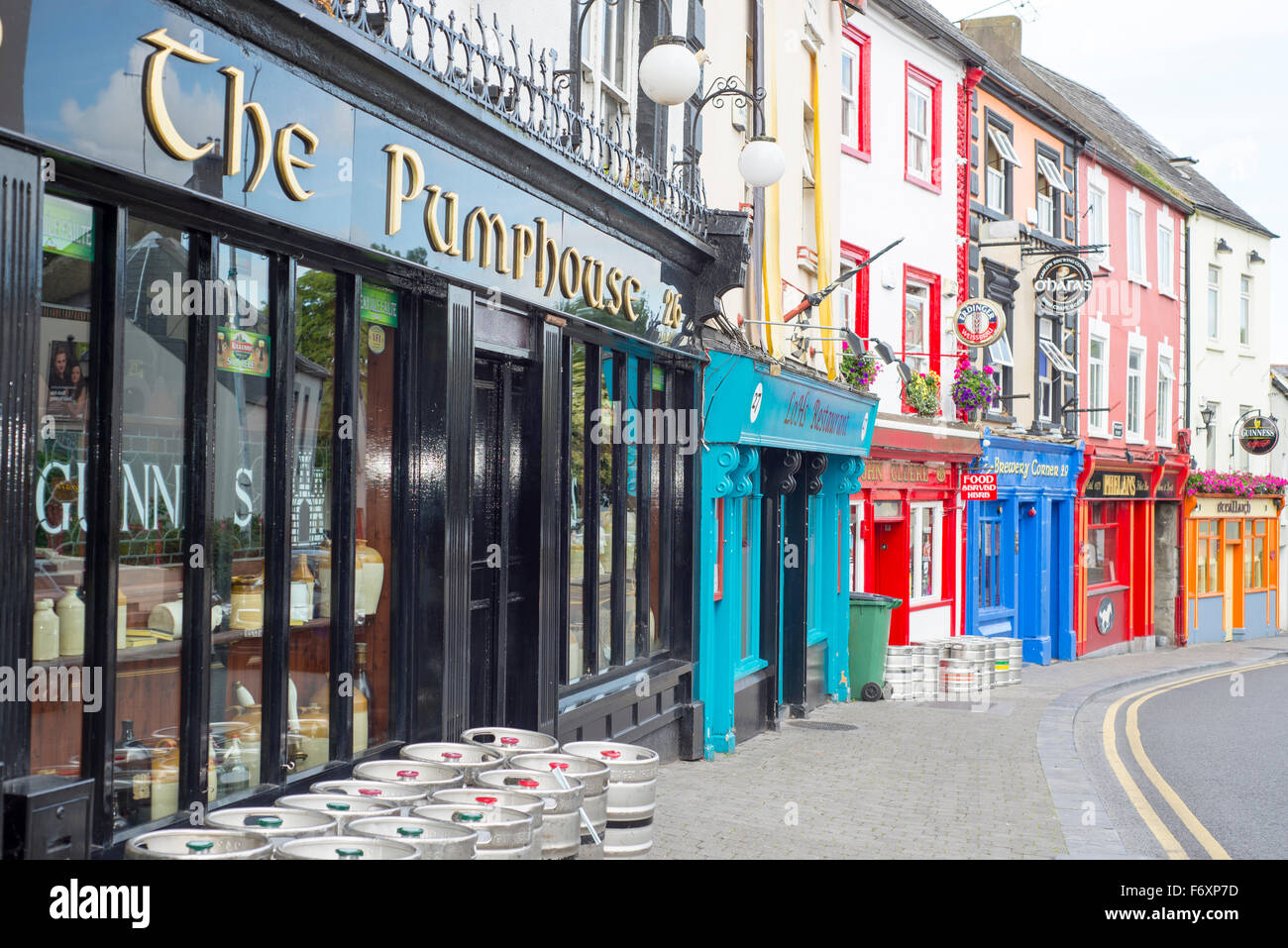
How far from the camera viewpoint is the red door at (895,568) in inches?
671

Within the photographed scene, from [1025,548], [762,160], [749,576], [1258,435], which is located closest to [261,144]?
[762,160]

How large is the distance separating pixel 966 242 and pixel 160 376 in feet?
56.2

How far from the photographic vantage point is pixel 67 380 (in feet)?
13.7

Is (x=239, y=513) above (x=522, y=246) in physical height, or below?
below

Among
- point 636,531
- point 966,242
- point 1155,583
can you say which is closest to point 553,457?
point 636,531

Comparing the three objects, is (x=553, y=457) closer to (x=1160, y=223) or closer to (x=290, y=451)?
(x=290, y=451)

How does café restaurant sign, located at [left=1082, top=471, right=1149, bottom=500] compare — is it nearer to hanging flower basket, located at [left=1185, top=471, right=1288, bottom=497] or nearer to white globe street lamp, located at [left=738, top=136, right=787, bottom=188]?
hanging flower basket, located at [left=1185, top=471, right=1288, bottom=497]

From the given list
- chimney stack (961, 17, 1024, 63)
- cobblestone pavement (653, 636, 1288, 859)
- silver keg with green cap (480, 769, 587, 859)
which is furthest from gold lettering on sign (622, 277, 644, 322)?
chimney stack (961, 17, 1024, 63)

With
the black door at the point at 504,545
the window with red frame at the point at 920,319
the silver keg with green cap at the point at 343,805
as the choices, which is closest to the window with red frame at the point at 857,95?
the window with red frame at the point at 920,319

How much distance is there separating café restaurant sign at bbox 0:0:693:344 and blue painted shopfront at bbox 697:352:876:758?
3.00 m

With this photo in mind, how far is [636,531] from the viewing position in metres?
9.53

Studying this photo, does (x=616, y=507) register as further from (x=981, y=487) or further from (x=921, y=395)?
(x=981, y=487)

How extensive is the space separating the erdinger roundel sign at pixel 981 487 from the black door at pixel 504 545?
11.8 m

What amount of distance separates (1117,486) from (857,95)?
459 inches
